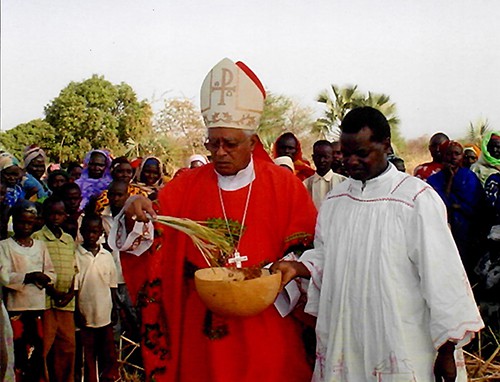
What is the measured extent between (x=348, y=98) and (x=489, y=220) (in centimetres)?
2010

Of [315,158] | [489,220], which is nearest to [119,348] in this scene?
[315,158]

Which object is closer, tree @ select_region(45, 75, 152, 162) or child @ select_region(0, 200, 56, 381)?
child @ select_region(0, 200, 56, 381)

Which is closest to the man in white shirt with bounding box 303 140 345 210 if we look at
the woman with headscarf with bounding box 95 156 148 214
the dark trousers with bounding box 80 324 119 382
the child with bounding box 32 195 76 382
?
the woman with headscarf with bounding box 95 156 148 214

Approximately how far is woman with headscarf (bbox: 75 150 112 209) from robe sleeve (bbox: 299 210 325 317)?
4075 millimetres

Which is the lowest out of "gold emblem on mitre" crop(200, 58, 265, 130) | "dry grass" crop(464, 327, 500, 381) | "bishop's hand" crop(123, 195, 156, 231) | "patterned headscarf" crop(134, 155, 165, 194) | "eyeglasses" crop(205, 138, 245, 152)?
"dry grass" crop(464, 327, 500, 381)

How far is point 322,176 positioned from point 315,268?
389 cm

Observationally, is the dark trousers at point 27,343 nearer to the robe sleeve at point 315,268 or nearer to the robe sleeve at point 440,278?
the robe sleeve at point 315,268

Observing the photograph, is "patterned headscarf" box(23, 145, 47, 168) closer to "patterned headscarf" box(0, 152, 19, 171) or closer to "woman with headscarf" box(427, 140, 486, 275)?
"patterned headscarf" box(0, 152, 19, 171)

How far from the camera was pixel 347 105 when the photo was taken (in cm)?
2620

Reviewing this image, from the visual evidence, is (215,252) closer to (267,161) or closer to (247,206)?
(247,206)

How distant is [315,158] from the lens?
7262mm

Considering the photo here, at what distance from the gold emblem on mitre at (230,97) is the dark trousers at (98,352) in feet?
8.78

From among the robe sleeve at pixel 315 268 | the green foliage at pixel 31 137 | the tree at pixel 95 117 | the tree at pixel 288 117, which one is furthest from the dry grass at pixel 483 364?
the tree at pixel 288 117

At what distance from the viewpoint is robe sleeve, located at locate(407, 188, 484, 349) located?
290 cm
